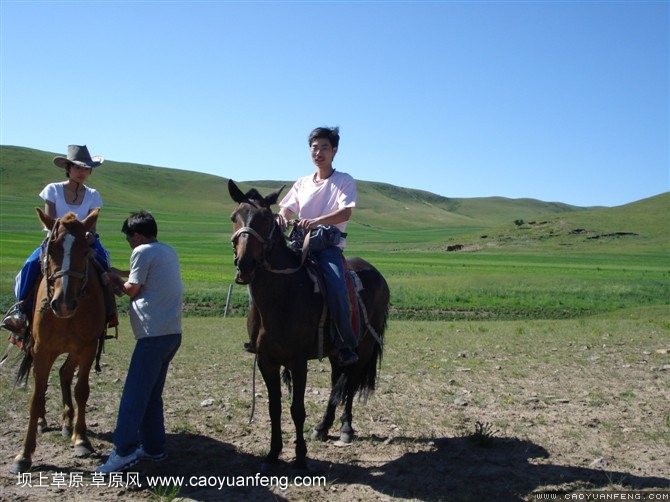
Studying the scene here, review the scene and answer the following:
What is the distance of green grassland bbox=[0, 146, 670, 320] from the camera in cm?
2841

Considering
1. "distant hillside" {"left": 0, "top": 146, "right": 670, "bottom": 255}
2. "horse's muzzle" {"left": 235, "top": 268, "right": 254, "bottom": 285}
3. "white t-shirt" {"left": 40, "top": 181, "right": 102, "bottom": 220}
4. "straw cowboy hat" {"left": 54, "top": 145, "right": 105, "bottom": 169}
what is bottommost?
"horse's muzzle" {"left": 235, "top": 268, "right": 254, "bottom": 285}

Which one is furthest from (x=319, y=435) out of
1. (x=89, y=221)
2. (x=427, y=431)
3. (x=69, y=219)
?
(x=69, y=219)

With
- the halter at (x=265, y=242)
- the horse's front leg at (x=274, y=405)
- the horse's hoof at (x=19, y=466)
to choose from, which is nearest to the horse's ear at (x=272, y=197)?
the halter at (x=265, y=242)

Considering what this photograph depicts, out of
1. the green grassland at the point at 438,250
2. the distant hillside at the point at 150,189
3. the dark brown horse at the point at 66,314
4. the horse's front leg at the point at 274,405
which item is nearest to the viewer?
the dark brown horse at the point at 66,314

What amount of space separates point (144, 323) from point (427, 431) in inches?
143

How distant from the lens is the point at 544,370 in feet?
34.6

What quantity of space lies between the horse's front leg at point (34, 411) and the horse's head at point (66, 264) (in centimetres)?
71

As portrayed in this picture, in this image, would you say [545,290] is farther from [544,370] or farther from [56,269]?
[56,269]

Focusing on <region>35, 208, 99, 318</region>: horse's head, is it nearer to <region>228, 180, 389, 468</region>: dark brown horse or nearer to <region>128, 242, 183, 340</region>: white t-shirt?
<region>128, 242, 183, 340</region>: white t-shirt

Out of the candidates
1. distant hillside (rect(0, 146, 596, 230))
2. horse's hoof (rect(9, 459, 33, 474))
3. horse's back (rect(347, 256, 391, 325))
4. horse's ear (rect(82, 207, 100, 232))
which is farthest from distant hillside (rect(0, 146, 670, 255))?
horse's hoof (rect(9, 459, 33, 474))

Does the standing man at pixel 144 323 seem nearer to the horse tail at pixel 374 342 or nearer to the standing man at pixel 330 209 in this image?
the standing man at pixel 330 209

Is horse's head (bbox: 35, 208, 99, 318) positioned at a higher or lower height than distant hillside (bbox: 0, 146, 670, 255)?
lower

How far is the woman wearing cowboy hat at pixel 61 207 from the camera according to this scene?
22.3ft

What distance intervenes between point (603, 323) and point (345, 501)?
1538cm
